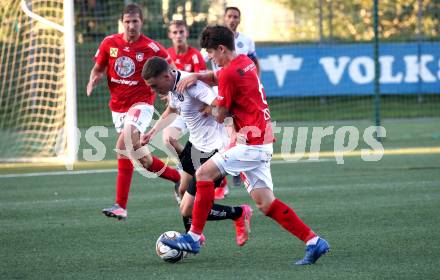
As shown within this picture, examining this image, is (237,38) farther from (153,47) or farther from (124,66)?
(124,66)

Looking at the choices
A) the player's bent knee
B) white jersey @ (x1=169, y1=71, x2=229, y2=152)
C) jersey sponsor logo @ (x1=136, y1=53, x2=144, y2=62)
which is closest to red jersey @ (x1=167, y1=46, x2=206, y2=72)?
jersey sponsor logo @ (x1=136, y1=53, x2=144, y2=62)

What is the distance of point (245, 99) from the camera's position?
23.0 feet

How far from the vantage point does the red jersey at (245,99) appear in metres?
6.95

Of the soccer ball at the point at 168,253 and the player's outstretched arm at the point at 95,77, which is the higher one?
the player's outstretched arm at the point at 95,77

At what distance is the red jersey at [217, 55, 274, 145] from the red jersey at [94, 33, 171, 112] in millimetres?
3116

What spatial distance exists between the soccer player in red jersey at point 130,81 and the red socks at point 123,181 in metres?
0.07

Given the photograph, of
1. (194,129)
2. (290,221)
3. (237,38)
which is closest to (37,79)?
(237,38)

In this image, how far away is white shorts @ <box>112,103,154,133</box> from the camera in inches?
389

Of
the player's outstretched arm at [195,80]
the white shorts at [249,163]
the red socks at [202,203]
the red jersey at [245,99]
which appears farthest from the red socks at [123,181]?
the red jersey at [245,99]

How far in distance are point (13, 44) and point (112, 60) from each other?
7.08 m

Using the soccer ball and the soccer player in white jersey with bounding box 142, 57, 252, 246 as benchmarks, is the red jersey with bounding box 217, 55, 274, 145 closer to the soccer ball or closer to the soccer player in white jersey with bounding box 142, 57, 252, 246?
the soccer player in white jersey with bounding box 142, 57, 252, 246

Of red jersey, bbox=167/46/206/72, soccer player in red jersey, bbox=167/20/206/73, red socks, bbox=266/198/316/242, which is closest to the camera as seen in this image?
red socks, bbox=266/198/316/242

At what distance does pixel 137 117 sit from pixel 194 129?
2.01 meters

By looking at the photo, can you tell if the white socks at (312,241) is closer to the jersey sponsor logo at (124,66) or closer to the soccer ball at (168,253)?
the soccer ball at (168,253)
